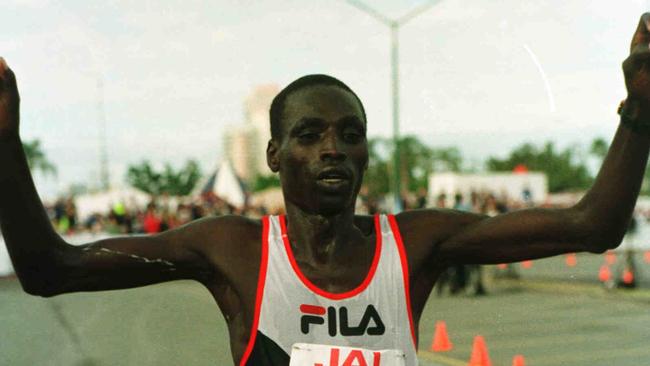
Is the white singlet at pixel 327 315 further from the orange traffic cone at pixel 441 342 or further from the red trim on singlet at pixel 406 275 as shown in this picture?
the orange traffic cone at pixel 441 342

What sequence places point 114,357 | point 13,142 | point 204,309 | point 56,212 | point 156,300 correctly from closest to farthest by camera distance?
point 13,142 → point 114,357 → point 204,309 → point 156,300 → point 56,212

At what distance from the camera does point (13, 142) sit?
2.23m

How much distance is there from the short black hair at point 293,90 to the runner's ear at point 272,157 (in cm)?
3

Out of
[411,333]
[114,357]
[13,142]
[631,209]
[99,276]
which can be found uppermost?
[13,142]

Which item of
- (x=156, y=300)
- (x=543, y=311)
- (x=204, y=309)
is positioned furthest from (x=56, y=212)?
(x=543, y=311)

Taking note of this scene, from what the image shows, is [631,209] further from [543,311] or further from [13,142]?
[543,311]

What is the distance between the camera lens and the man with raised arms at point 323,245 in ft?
7.65

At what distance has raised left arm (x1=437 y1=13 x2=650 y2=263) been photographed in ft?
7.44

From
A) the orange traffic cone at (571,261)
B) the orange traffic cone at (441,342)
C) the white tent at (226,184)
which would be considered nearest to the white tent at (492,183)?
the white tent at (226,184)

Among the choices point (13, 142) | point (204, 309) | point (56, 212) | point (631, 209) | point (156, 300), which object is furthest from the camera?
point (56, 212)

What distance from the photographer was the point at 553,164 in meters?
95.7

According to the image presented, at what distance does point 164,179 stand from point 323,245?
42.0 metres

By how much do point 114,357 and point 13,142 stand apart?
6.99 metres

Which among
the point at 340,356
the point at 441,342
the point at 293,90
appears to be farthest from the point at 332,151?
the point at 441,342
